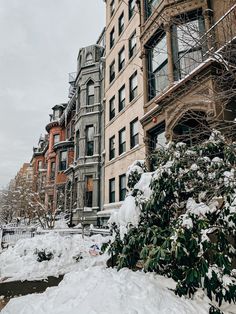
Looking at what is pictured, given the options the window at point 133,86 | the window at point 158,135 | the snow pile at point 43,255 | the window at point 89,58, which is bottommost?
the snow pile at point 43,255

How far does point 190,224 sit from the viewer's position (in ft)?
15.6

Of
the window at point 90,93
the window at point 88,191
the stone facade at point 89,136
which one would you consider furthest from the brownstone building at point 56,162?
the window at point 90,93

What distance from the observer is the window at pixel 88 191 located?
20281 mm

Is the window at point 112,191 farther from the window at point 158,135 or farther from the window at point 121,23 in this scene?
the window at point 121,23

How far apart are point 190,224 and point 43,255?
21.2 feet

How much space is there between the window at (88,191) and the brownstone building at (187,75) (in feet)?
32.6

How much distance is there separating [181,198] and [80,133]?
1712 cm

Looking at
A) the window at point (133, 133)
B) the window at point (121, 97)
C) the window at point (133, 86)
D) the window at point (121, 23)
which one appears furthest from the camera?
Answer: the window at point (121, 23)

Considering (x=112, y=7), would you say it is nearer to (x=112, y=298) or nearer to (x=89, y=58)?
(x=89, y=58)

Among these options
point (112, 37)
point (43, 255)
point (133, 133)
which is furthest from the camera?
point (112, 37)

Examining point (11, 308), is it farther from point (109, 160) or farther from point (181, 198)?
point (109, 160)

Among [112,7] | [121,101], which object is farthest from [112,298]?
[112,7]

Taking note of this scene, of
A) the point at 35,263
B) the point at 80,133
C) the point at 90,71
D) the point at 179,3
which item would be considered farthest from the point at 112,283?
the point at 90,71

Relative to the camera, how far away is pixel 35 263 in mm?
8992
